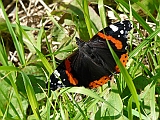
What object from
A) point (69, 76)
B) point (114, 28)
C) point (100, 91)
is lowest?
point (100, 91)

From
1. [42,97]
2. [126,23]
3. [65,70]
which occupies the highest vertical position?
[126,23]

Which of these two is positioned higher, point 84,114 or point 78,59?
point 78,59

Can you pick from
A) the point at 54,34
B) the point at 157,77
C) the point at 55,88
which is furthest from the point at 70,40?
the point at 157,77

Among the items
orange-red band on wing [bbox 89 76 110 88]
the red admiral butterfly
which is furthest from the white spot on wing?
orange-red band on wing [bbox 89 76 110 88]

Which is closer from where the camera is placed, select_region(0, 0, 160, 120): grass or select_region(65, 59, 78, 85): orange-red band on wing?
select_region(0, 0, 160, 120): grass

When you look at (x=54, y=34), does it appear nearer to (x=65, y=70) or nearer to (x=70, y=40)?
(x=70, y=40)

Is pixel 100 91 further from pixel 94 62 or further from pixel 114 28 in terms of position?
pixel 114 28

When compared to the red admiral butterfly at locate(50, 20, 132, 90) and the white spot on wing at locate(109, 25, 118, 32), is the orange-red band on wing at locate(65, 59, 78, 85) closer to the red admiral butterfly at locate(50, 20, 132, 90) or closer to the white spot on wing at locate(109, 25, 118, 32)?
the red admiral butterfly at locate(50, 20, 132, 90)

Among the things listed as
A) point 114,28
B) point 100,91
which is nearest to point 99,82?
point 100,91
